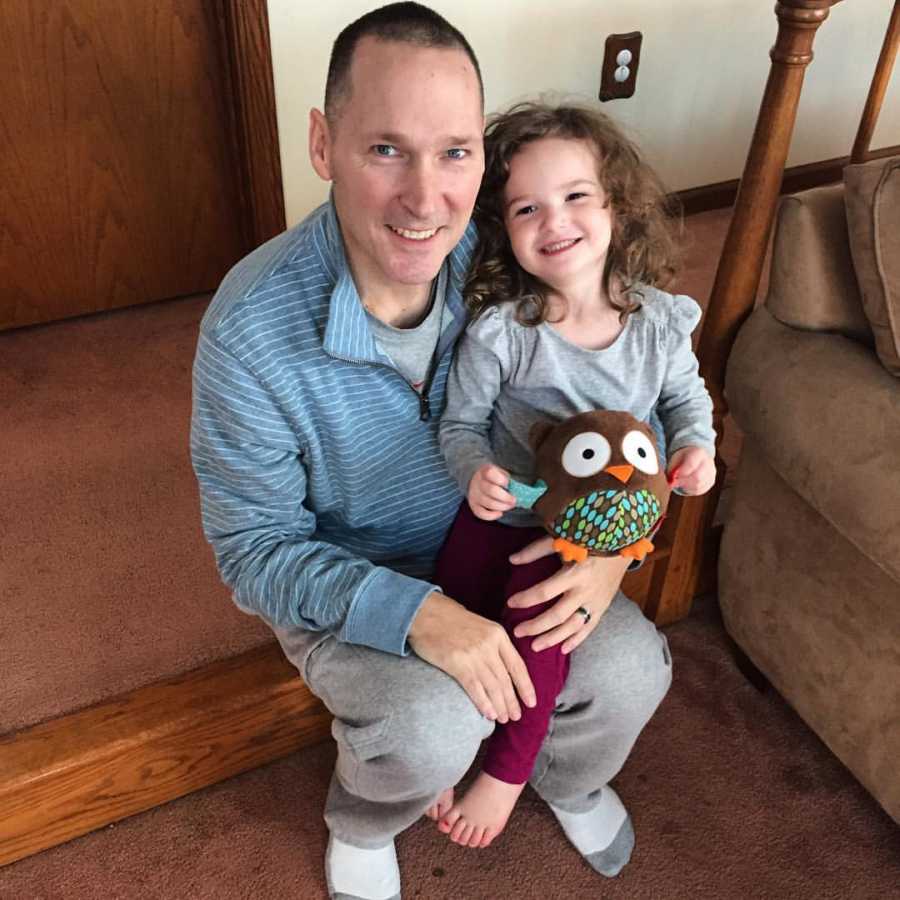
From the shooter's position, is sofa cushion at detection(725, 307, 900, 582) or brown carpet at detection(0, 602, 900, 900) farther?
brown carpet at detection(0, 602, 900, 900)

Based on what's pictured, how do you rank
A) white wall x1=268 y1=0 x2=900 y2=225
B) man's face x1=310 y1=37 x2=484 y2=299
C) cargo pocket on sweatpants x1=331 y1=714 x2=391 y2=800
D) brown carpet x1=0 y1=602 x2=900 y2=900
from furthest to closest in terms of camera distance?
white wall x1=268 y1=0 x2=900 y2=225
brown carpet x1=0 y1=602 x2=900 y2=900
cargo pocket on sweatpants x1=331 y1=714 x2=391 y2=800
man's face x1=310 y1=37 x2=484 y2=299

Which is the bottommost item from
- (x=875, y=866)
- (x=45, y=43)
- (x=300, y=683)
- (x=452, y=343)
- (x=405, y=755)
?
(x=875, y=866)

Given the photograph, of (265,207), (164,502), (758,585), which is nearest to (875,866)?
(758,585)

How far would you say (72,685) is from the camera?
1340 millimetres

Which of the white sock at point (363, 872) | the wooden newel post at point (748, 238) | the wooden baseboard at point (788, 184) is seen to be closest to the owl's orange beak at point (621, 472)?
the wooden newel post at point (748, 238)

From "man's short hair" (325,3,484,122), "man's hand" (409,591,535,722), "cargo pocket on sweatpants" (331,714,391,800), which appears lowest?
"cargo pocket on sweatpants" (331,714,391,800)

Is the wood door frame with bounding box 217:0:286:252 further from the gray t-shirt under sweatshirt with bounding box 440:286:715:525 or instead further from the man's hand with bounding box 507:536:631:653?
the man's hand with bounding box 507:536:631:653

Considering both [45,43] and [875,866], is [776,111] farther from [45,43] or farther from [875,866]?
[45,43]

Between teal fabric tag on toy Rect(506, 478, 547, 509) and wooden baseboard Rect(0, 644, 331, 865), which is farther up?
teal fabric tag on toy Rect(506, 478, 547, 509)

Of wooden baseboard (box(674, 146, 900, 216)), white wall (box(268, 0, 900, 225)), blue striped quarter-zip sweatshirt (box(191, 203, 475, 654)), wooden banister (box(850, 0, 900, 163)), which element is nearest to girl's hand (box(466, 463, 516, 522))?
blue striped quarter-zip sweatshirt (box(191, 203, 475, 654))

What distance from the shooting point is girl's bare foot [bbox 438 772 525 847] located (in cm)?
103

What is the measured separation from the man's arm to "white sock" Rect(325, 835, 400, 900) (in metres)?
0.32

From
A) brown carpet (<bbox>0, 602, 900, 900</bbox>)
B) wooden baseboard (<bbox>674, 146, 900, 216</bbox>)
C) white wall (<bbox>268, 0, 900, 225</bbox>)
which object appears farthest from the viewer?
wooden baseboard (<bbox>674, 146, 900, 216</bbox>)

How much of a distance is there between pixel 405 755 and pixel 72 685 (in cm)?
64
